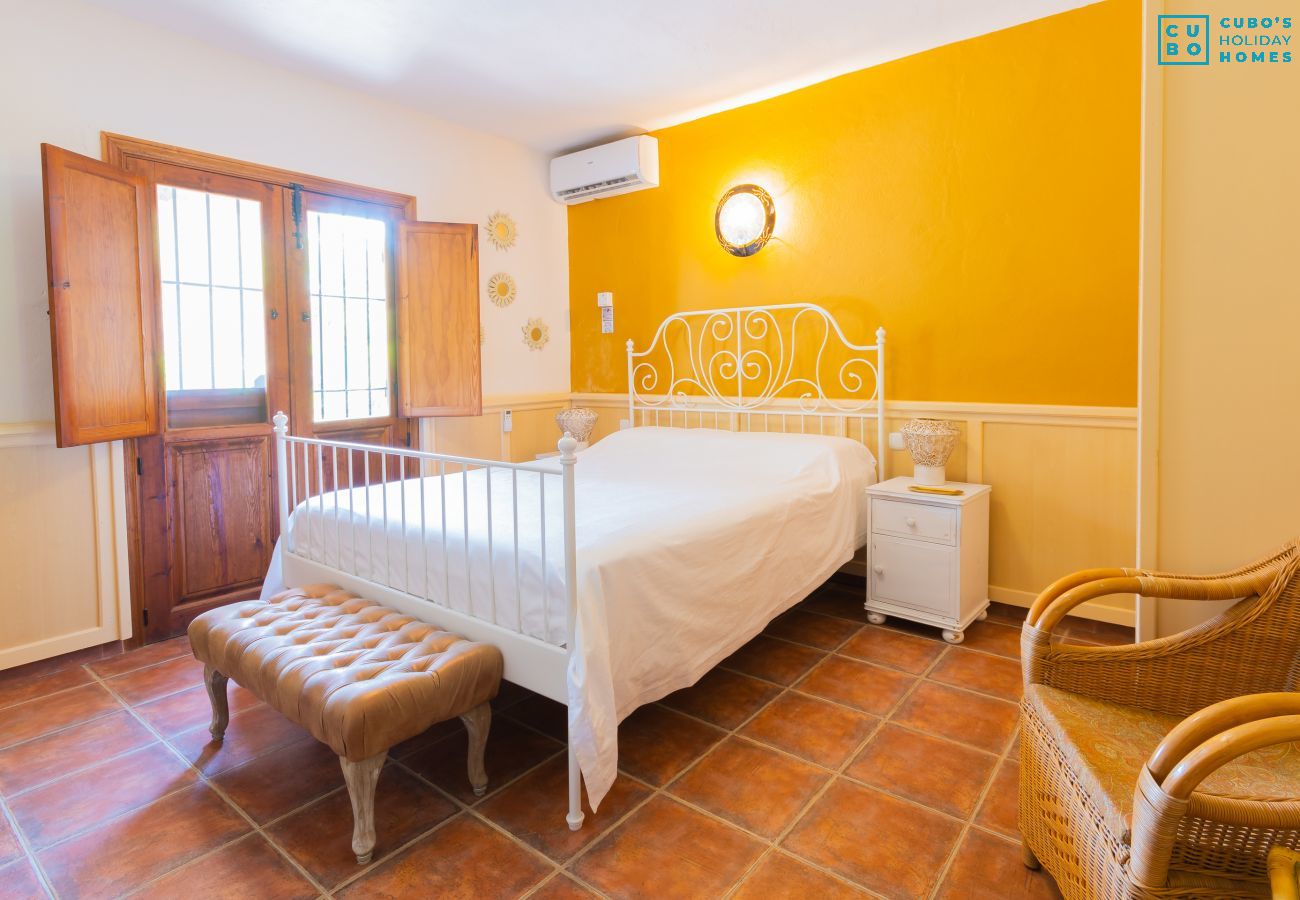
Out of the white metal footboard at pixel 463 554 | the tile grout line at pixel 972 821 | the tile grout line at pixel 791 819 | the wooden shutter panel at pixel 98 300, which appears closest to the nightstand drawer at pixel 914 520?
the tile grout line at pixel 791 819

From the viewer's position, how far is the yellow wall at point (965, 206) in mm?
2826

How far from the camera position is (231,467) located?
3223mm

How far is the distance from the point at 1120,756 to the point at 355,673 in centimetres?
163

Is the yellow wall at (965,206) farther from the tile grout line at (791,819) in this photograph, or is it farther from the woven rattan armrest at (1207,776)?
the woven rattan armrest at (1207,776)

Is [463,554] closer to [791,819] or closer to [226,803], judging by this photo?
[226,803]

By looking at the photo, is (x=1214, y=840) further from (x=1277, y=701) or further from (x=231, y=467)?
(x=231, y=467)

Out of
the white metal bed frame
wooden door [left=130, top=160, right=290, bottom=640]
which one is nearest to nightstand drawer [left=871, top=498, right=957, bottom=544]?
the white metal bed frame

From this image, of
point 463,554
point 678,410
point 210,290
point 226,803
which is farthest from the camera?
point 678,410

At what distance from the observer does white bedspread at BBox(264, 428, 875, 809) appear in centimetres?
180

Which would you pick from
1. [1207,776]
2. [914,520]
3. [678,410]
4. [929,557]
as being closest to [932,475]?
[914,520]

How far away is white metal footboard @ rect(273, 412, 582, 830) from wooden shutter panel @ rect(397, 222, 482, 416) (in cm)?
106

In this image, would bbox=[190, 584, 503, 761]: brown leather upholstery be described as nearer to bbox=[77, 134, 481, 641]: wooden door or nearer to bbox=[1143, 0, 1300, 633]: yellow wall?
bbox=[77, 134, 481, 641]: wooden door

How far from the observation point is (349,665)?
1.79 m

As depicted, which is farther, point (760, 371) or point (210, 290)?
point (760, 371)
